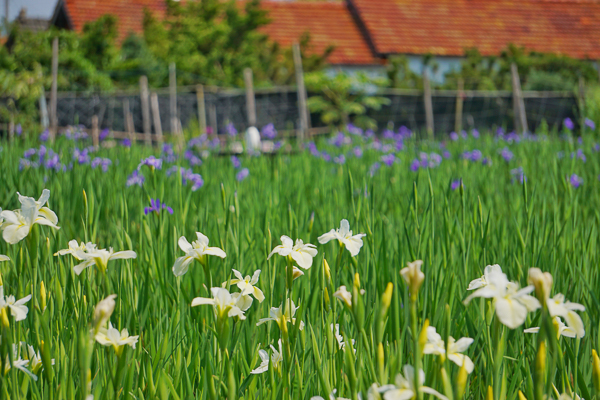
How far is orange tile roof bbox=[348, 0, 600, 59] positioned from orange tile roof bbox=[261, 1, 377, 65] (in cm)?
59

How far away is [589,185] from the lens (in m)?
2.93

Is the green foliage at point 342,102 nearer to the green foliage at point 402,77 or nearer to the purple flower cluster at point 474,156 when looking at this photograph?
the green foliage at point 402,77

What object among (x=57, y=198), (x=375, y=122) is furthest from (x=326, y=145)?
(x=375, y=122)

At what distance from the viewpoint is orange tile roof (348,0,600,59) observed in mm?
19547

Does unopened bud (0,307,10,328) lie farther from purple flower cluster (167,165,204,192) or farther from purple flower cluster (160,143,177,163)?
purple flower cluster (160,143,177,163)

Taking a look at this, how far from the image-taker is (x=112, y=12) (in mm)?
18812

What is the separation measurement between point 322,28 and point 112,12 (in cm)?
812

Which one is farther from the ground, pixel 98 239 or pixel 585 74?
pixel 98 239

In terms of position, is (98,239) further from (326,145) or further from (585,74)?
(585,74)

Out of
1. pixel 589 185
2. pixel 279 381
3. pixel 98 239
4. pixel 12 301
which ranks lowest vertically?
pixel 589 185

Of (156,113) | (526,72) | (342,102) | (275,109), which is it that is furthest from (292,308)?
(526,72)

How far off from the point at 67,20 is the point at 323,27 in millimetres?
9784

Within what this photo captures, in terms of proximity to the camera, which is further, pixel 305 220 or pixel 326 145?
pixel 326 145

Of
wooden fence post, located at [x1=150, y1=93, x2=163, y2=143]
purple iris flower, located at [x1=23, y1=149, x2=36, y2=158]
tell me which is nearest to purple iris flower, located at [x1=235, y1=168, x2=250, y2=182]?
purple iris flower, located at [x1=23, y1=149, x2=36, y2=158]
